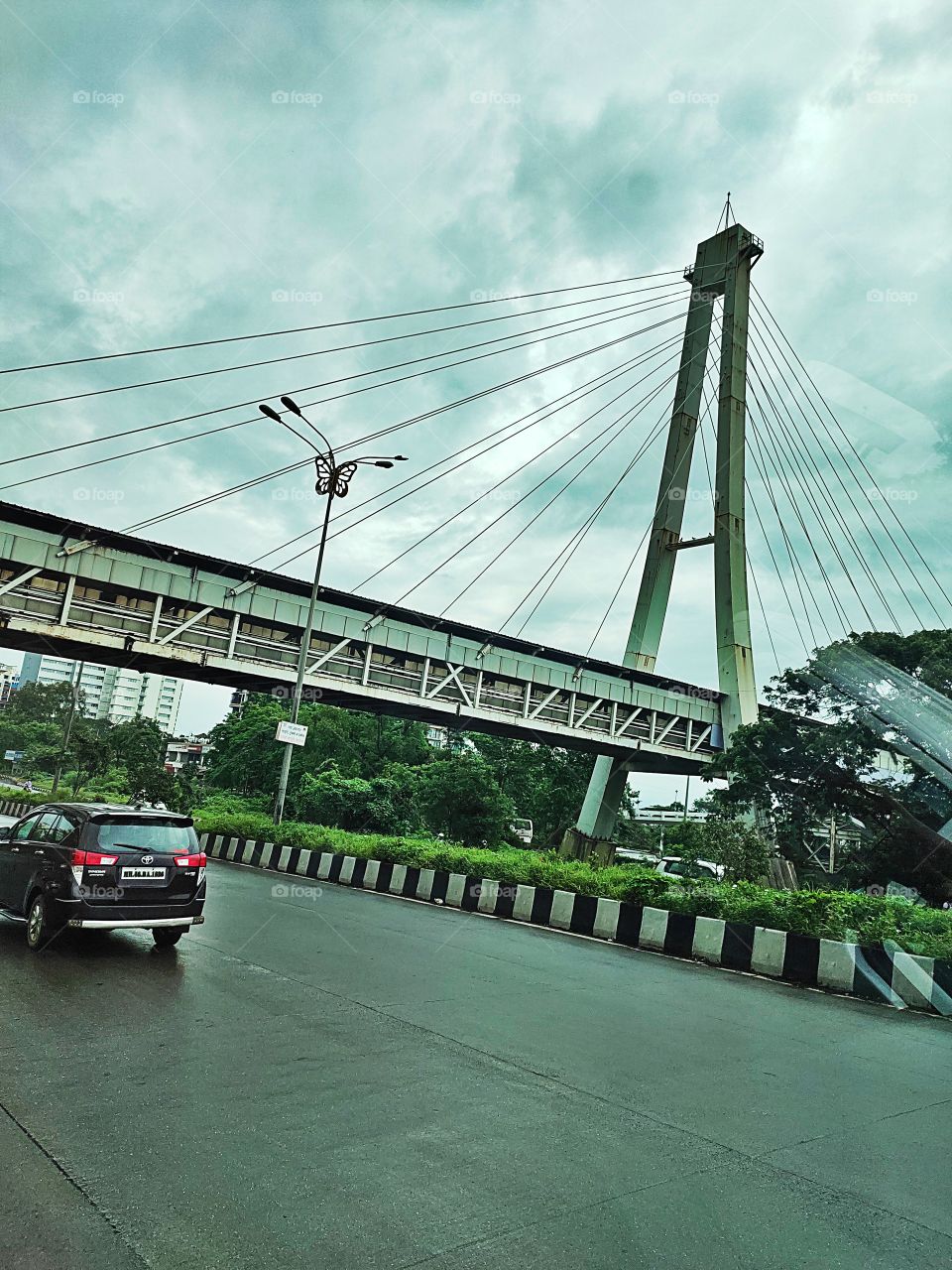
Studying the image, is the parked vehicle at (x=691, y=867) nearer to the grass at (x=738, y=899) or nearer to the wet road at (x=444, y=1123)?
the grass at (x=738, y=899)

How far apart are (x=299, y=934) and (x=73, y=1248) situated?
7.52m

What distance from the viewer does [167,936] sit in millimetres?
8695

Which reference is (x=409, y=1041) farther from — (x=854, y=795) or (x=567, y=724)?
(x=567, y=724)

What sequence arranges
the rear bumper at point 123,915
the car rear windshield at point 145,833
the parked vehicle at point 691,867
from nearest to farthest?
the rear bumper at point 123,915
the car rear windshield at point 145,833
the parked vehicle at point 691,867

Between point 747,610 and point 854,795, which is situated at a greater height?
point 747,610

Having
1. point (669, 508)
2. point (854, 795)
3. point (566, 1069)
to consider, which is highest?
point (669, 508)

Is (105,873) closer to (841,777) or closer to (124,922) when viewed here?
(124,922)

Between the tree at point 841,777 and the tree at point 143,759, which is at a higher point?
the tree at point 841,777

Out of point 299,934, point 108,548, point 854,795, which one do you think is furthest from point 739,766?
point 108,548

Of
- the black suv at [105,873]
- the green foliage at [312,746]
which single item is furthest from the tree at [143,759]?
the black suv at [105,873]

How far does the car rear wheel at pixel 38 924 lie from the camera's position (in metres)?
8.06

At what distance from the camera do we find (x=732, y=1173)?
3822mm

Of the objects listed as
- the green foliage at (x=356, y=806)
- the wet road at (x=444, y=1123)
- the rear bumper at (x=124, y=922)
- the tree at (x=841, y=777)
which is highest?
the tree at (x=841, y=777)

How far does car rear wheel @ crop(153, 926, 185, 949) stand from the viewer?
859 cm
